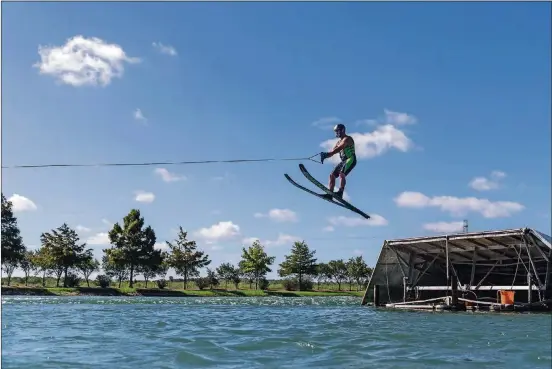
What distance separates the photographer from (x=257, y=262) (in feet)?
242

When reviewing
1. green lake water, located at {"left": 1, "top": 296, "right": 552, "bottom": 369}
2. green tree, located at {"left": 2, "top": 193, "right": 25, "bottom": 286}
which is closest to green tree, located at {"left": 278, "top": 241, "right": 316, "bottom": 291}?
green tree, located at {"left": 2, "top": 193, "right": 25, "bottom": 286}

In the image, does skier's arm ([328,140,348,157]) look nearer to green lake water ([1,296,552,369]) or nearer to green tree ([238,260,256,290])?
green lake water ([1,296,552,369])

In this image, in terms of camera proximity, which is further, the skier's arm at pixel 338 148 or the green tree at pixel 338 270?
the green tree at pixel 338 270

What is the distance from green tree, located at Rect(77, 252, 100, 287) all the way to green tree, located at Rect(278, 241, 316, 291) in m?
25.6

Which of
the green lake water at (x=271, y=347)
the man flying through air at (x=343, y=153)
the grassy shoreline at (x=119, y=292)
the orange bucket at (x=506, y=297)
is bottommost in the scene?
the grassy shoreline at (x=119, y=292)

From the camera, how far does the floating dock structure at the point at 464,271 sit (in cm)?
2431

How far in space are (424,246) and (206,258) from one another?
45.0 m

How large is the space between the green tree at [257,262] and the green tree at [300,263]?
3374 millimetres

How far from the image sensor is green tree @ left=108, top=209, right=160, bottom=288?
66438 mm

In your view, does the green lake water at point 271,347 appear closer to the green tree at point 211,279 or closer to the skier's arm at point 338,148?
the skier's arm at point 338,148

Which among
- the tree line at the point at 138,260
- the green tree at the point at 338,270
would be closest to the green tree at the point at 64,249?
the tree line at the point at 138,260

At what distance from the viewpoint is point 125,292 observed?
189 ft

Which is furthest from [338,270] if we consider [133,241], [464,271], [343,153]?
[343,153]

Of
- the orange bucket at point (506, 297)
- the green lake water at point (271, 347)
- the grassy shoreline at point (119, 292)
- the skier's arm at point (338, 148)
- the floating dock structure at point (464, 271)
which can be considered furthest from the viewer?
the grassy shoreline at point (119, 292)
